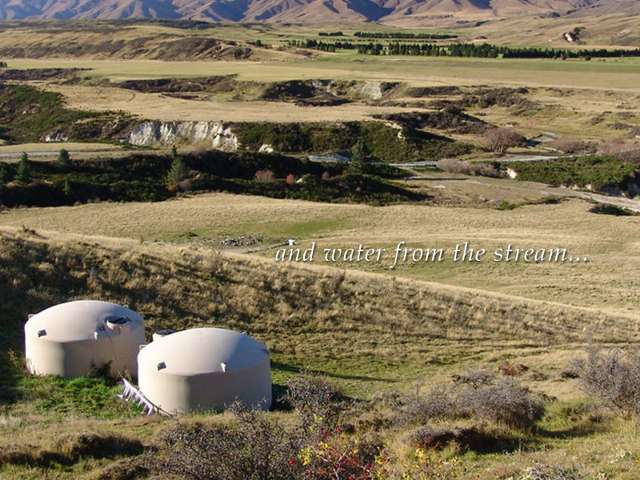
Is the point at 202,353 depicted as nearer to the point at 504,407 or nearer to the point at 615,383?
the point at 504,407

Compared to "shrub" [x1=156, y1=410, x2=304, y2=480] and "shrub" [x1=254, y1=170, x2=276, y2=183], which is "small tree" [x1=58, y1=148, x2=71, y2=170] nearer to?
"shrub" [x1=254, y1=170, x2=276, y2=183]

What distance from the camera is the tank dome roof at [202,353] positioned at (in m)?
18.4

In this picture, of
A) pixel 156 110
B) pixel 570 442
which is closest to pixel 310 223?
pixel 570 442

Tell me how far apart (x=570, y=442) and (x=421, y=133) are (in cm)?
9681

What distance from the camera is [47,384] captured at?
67.8ft

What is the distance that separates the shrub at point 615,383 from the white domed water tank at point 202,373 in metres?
8.03

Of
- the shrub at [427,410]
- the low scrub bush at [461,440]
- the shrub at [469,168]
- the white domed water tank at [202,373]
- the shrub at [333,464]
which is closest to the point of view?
the shrub at [333,464]

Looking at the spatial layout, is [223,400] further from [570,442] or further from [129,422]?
[570,442]

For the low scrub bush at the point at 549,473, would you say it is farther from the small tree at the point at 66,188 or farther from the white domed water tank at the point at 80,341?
the small tree at the point at 66,188

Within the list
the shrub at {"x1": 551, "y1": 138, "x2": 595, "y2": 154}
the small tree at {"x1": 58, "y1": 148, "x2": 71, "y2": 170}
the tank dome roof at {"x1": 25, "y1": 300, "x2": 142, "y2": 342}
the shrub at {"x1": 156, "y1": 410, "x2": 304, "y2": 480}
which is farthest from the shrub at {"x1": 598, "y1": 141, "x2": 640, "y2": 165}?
the shrub at {"x1": 156, "y1": 410, "x2": 304, "y2": 480}

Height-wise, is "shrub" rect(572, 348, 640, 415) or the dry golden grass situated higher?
"shrub" rect(572, 348, 640, 415)

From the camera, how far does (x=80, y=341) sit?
21125mm

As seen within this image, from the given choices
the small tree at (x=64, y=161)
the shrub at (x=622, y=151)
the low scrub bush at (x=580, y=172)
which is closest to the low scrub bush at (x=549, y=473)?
the small tree at (x=64, y=161)

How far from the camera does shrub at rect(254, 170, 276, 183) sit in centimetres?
7512
